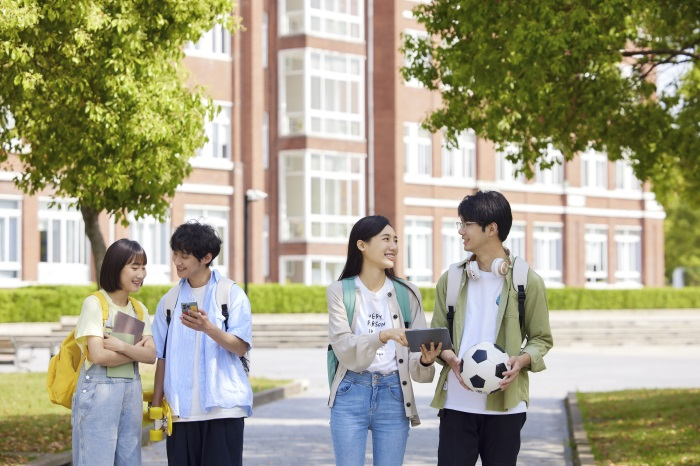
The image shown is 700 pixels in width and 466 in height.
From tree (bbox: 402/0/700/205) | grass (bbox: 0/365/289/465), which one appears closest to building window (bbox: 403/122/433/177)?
grass (bbox: 0/365/289/465)

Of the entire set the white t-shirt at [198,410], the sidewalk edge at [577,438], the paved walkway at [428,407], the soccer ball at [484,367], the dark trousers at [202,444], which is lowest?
the paved walkway at [428,407]

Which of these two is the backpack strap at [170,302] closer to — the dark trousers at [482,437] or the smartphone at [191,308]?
the smartphone at [191,308]

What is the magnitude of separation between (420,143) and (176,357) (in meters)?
45.6

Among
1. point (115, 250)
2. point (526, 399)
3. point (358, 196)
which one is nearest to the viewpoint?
point (526, 399)

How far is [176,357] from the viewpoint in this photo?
6859mm

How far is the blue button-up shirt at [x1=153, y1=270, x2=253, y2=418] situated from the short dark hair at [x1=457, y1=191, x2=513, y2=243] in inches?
48.9

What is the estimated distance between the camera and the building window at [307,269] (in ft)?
157

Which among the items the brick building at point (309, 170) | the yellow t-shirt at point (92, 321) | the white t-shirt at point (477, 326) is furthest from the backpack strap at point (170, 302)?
the brick building at point (309, 170)

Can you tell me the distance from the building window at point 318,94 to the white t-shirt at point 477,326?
41.6m

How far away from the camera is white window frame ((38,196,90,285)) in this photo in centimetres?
4200

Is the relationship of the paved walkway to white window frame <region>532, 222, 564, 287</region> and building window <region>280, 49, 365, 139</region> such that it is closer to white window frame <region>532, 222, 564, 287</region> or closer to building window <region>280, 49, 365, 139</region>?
building window <region>280, 49, 365, 139</region>

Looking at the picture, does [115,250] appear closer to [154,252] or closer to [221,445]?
[221,445]

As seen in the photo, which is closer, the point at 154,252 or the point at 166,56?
the point at 166,56

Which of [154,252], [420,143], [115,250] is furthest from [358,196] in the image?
[115,250]
